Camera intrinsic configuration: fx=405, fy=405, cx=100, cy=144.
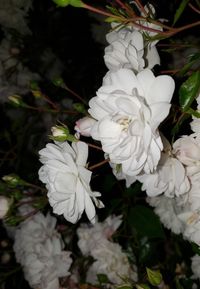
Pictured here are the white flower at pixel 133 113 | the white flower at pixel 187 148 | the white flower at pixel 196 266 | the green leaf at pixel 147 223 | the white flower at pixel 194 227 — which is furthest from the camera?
the green leaf at pixel 147 223

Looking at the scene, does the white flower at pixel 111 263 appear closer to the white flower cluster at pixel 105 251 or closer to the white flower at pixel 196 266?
the white flower cluster at pixel 105 251

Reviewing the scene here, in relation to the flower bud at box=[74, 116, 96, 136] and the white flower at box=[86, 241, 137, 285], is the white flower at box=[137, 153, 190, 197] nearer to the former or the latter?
the flower bud at box=[74, 116, 96, 136]

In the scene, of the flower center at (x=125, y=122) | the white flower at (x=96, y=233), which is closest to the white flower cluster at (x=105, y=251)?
the white flower at (x=96, y=233)

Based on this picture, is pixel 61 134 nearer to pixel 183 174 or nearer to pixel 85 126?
pixel 85 126

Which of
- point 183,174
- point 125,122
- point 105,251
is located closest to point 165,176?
point 183,174

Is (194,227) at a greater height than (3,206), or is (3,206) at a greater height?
(194,227)

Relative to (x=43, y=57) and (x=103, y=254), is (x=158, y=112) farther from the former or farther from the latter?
(x=43, y=57)
